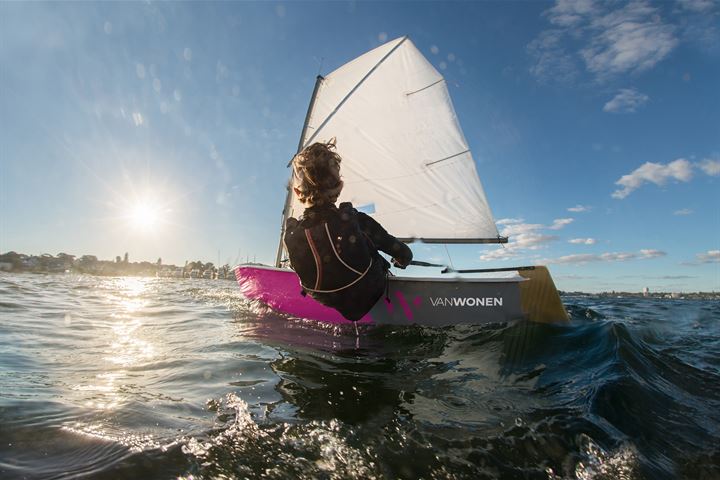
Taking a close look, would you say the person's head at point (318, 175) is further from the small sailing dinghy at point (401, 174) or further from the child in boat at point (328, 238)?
the small sailing dinghy at point (401, 174)

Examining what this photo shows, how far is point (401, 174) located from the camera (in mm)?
8195

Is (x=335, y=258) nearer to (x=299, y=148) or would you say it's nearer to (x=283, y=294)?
(x=283, y=294)

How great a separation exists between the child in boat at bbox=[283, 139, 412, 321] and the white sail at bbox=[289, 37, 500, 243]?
376cm

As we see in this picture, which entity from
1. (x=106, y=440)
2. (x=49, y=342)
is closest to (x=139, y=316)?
(x=49, y=342)

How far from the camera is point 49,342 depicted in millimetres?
4551

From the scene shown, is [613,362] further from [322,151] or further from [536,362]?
[322,151]

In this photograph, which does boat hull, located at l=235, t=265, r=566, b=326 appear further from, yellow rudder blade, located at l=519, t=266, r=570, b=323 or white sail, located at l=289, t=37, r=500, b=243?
white sail, located at l=289, t=37, r=500, b=243

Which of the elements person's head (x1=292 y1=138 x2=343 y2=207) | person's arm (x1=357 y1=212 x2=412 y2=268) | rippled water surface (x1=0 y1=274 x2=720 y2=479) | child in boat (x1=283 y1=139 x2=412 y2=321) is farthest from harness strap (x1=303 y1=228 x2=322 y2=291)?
rippled water surface (x1=0 y1=274 x2=720 y2=479)

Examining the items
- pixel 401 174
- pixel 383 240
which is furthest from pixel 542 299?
pixel 401 174

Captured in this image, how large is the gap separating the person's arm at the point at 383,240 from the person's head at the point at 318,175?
1.70ft

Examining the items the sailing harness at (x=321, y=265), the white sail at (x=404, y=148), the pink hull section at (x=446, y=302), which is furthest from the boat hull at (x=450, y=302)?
the white sail at (x=404, y=148)

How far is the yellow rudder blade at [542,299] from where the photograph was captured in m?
5.19

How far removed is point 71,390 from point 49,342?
108 inches

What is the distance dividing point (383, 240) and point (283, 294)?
3225 mm
